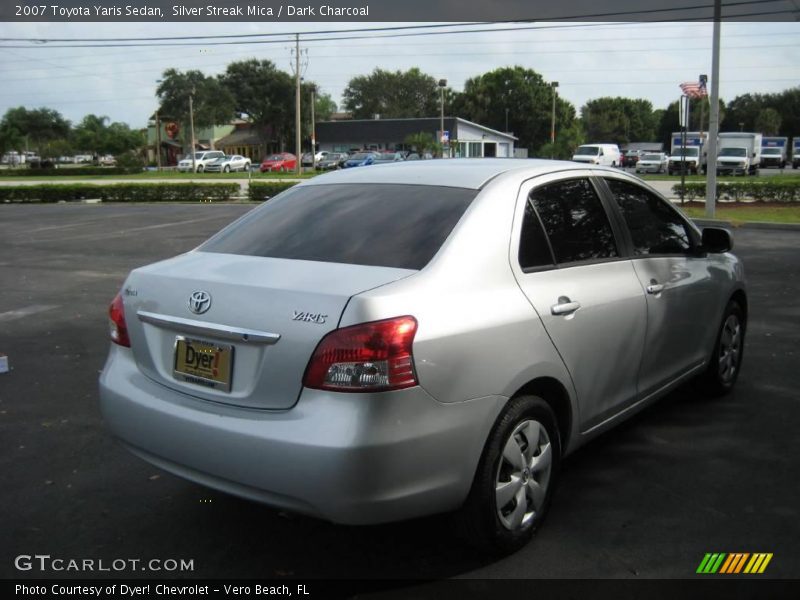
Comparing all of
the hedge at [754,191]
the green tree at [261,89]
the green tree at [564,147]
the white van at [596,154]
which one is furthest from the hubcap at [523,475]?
the green tree at [261,89]

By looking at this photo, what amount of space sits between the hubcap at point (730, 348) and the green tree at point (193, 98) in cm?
8299

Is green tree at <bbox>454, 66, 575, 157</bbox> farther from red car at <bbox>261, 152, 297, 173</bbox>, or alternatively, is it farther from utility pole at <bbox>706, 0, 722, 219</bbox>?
utility pole at <bbox>706, 0, 722, 219</bbox>

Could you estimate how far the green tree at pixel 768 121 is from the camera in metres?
92.8

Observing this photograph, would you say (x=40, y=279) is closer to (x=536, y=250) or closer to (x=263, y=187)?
(x=536, y=250)

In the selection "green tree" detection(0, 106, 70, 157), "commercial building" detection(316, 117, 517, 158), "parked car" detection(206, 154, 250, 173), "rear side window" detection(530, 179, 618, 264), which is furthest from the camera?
"green tree" detection(0, 106, 70, 157)

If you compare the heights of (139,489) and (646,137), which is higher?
(646,137)

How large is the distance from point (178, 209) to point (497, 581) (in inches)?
924

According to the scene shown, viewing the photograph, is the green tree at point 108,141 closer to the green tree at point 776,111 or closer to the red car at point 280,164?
the red car at point 280,164

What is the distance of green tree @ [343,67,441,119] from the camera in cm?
11012

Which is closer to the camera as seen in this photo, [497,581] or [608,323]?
[497,581]

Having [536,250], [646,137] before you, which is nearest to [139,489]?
[536,250]

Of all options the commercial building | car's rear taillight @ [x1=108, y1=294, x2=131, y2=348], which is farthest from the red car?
car's rear taillight @ [x1=108, y1=294, x2=131, y2=348]

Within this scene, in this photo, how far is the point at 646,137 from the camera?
438 ft

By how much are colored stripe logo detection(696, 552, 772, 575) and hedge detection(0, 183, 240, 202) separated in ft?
90.3
